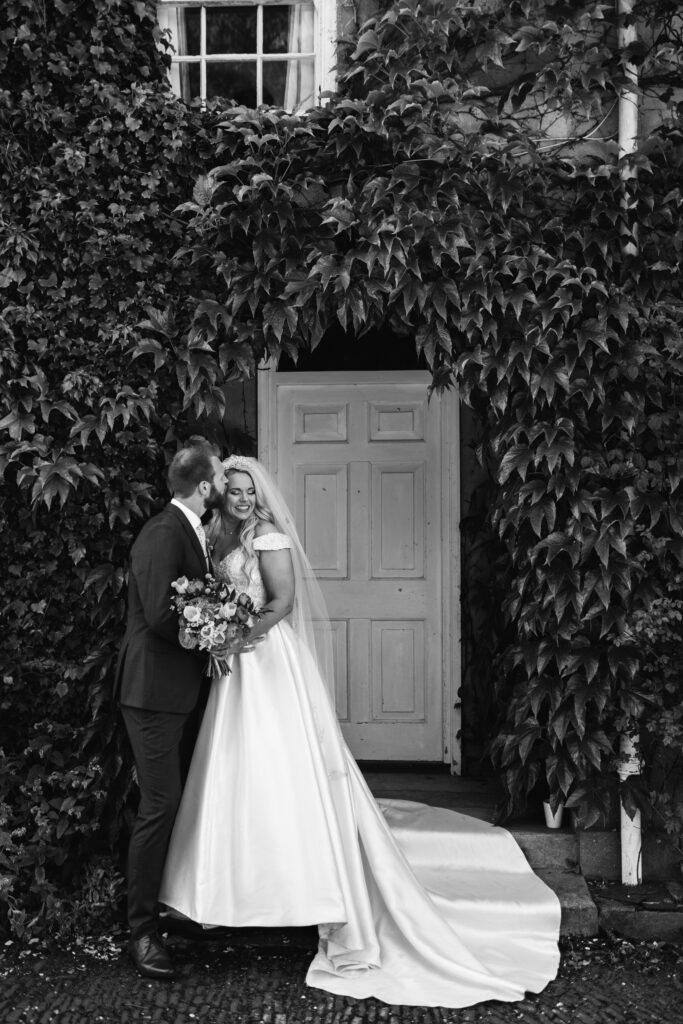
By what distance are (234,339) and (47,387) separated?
914 millimetres

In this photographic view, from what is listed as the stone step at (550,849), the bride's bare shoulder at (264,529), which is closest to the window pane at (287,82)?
the bride's bare shoulder at (264,529)

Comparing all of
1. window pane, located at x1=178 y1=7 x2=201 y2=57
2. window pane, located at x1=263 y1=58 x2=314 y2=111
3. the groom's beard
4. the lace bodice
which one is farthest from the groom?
window pane, located at x1=178 y1=7 x2=201 y2=57

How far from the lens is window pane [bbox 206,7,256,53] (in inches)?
217

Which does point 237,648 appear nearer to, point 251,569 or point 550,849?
point 251,569

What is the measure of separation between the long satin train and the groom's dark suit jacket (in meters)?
0.26

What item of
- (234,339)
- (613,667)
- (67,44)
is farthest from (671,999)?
(67,44)

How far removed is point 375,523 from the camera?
20.7 feet

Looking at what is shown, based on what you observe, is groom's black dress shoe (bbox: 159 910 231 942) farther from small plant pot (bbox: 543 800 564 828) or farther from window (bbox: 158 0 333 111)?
window (bbox: 158 0 333 111)

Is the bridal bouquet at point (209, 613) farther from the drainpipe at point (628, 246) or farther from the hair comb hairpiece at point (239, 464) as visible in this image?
the drainpipe at point (628, 246)

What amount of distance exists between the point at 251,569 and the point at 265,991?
1.74 m

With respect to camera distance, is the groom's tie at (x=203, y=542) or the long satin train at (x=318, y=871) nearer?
the long satin train at (x=318, y=871)

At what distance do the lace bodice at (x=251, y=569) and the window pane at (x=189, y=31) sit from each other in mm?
2887

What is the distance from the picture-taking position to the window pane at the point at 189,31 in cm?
550

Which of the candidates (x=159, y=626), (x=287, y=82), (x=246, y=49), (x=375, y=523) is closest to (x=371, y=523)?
(x=375, y=523)
